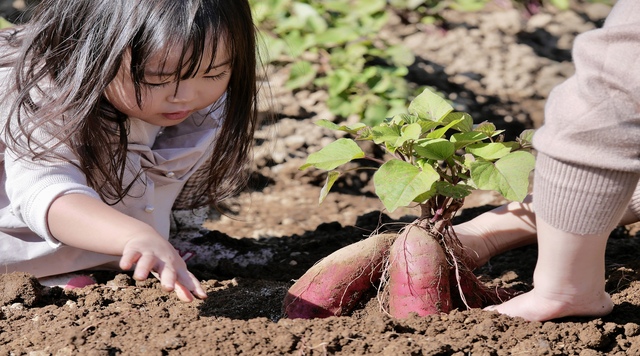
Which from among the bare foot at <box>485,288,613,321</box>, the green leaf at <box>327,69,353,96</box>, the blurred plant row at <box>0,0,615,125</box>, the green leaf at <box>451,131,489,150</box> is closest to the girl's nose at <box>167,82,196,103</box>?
the green leaf at <box>451,131,489,150</box>

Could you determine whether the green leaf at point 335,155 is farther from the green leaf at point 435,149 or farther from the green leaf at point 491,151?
the green leaf at point 491,151

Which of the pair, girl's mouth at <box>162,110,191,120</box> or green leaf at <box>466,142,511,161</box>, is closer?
green leaf at <box>466,142,511,161</box>

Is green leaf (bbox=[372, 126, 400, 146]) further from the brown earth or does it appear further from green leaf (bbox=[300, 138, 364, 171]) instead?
the brown earth

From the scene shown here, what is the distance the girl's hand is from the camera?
1.79m

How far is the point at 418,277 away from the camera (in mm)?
2057

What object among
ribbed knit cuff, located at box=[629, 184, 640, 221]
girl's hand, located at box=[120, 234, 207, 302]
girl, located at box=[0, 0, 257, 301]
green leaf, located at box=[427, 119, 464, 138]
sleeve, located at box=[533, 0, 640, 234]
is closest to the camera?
sleeve, located at box=[533, 0, 640, 234]

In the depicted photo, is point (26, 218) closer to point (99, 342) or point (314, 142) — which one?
point (99, 342)

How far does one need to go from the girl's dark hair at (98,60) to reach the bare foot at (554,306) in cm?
99

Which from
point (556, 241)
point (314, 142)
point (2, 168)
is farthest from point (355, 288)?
point (314, 142)

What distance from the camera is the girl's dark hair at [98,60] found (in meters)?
2.16

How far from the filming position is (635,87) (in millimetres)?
1676

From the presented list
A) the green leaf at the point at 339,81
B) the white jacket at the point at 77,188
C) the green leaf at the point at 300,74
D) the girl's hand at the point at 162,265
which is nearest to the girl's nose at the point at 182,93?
the white jacket at the point at 77,188

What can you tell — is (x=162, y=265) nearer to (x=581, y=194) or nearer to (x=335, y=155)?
(x=335, y=155)

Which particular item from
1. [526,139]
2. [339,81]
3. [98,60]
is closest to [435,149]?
[526,139]
